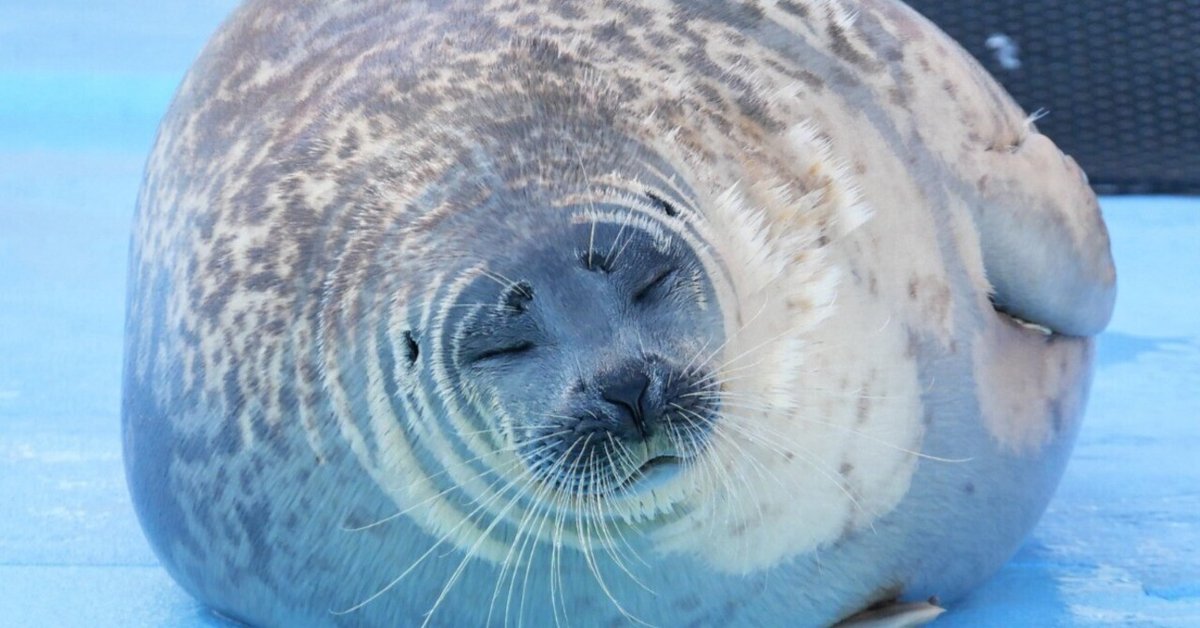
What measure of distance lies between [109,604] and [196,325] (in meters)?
0.65

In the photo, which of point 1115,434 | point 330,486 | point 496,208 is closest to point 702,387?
point 496,208

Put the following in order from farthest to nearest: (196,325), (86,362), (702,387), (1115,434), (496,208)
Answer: (86,362), (1115,434), (196,325), (496,208), (702,387)

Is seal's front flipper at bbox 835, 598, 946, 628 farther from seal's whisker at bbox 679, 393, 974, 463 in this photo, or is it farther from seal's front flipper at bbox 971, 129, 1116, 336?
seal's front flipper at bbox 971, 129, 1116, 336

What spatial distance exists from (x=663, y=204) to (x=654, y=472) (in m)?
0.37

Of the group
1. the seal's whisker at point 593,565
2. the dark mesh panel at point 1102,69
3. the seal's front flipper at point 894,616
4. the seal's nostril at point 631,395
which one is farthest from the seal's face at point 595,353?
the dark mesh panel at point 1102,69

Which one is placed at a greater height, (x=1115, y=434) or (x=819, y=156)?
(x=819, y=156)

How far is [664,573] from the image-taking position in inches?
89.3

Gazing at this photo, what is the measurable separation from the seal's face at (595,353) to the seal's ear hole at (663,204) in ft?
0.25

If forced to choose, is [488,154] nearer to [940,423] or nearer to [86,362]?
[940,423]

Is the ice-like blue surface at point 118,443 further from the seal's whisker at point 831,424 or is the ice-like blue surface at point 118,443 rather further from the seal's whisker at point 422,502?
the seal's whisker at point 422,502

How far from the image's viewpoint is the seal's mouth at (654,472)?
199 cm

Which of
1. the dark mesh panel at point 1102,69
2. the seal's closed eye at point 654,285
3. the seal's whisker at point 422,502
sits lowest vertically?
the seal's whisker at point 422,502

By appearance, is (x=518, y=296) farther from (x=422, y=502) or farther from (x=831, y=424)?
→ (x=831, y=424)

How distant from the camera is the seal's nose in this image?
1.91 metres
